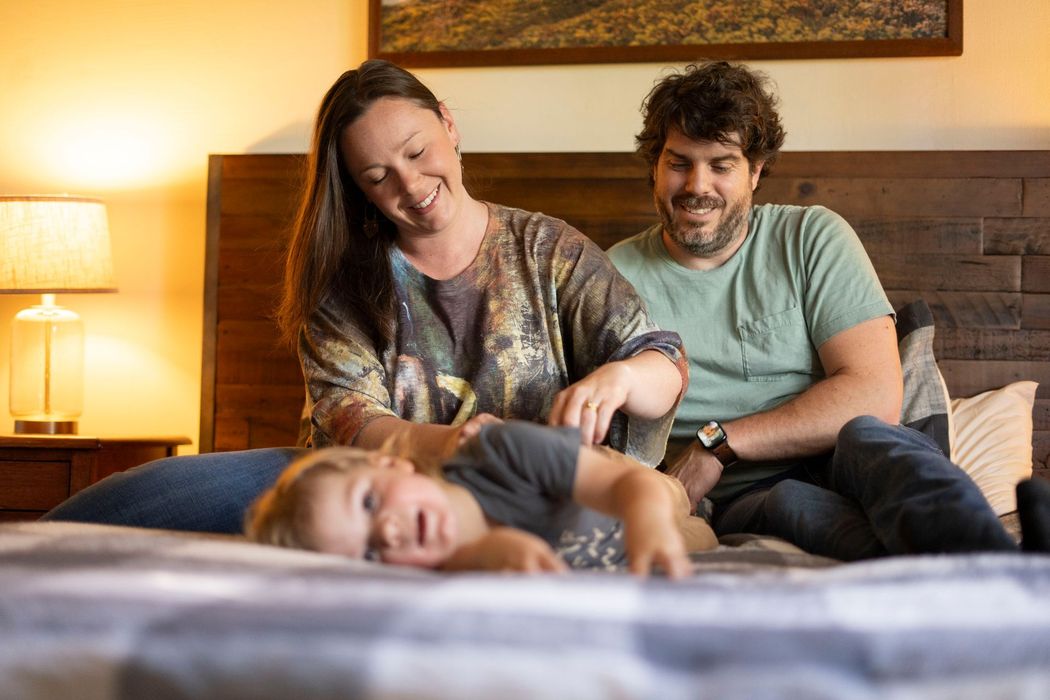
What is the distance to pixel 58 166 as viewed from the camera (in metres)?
3.10

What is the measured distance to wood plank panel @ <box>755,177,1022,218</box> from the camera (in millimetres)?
2510

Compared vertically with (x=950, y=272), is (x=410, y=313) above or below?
below

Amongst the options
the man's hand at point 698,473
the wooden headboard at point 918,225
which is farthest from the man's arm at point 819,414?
→ the wooden headboard at point 918,225

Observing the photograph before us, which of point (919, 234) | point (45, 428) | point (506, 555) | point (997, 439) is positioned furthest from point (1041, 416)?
point (45, 428)

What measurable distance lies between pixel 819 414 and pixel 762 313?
248 mm

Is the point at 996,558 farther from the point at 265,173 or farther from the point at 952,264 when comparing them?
the point at 265,173

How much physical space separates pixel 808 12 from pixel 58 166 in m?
2.19

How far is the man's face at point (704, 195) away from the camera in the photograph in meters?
1.98

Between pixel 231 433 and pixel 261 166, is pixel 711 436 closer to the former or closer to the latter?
pixel 231 433

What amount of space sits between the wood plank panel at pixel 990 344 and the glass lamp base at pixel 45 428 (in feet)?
7.46

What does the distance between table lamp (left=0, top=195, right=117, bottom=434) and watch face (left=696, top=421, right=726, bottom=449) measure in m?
1.74

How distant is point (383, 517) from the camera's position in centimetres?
108

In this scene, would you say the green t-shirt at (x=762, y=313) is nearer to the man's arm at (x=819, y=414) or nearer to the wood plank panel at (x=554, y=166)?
the man's arm at (x=819, y=414)

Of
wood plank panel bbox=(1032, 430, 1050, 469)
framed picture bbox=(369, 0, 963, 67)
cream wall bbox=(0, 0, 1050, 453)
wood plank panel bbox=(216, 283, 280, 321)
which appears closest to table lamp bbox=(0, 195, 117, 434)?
cream wall bbox=(0, 0, 1050, 453)
